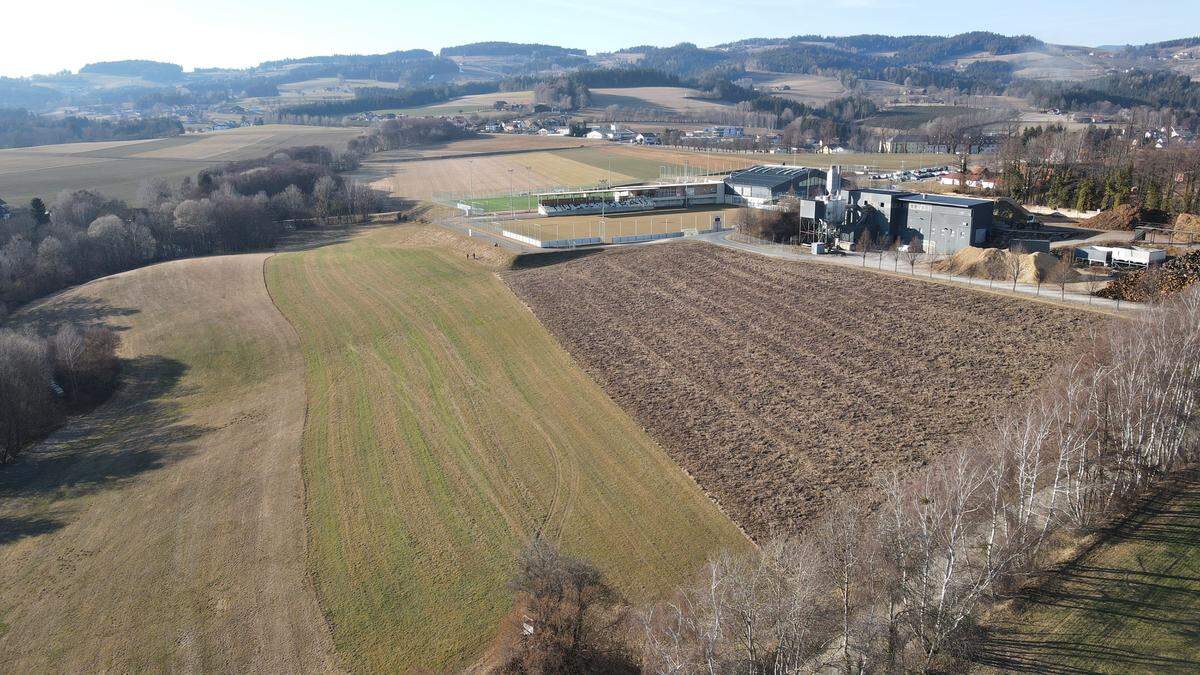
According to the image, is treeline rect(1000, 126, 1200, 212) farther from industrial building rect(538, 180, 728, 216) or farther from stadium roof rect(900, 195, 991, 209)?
industrial building rect(538, 180, 728, 216)

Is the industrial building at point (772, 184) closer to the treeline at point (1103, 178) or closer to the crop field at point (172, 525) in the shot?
the treeline at point (1103, 178)

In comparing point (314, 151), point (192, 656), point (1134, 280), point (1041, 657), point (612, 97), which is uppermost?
point (612, 97)

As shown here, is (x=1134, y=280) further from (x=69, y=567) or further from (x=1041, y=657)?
(x=69, y=567)

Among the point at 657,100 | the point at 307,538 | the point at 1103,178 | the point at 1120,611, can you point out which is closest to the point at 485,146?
the point at 657,100

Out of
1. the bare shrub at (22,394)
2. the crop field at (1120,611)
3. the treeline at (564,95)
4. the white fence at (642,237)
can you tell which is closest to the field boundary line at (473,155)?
the white fence at (642,237)

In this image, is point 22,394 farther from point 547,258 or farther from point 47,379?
point 547,258

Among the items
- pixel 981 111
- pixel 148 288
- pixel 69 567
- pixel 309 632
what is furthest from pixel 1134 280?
pixel 981 111
